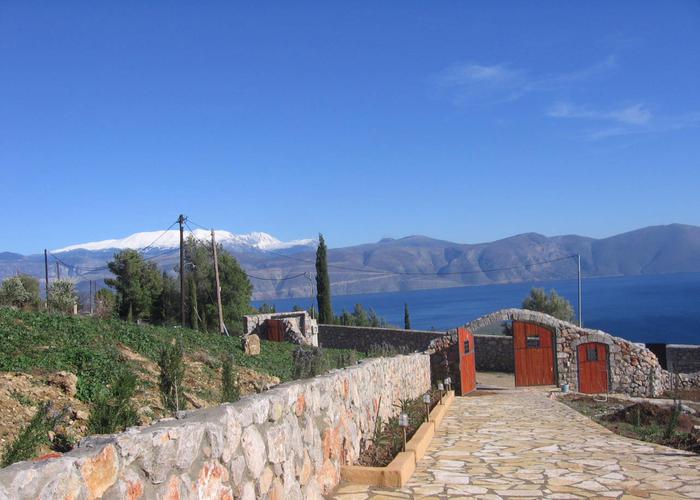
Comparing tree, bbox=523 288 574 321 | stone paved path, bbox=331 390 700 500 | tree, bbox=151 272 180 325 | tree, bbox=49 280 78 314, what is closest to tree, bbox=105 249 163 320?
tree, bbox=151 272 180 325

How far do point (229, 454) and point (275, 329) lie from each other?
29.7 meters

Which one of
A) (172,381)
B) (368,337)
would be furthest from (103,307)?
(172,381)

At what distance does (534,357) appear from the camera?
2405cm

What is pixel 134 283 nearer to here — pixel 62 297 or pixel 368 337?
pixel 62 297

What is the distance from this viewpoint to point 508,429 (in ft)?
38.2

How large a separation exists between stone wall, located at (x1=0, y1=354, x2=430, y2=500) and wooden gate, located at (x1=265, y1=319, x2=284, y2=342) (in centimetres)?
2541

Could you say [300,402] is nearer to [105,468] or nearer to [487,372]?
[105,468]

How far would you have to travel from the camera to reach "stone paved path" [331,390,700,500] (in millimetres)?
6586

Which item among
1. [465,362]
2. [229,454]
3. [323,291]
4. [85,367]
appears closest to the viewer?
[229,454]

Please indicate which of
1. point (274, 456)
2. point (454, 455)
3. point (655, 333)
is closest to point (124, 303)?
point (454, 455)

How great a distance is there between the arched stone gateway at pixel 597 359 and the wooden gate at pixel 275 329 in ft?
39.5

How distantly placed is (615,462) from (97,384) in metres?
7.32

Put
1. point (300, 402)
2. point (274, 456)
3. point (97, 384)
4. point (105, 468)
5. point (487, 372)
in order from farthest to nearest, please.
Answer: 1. point (487, 372)
2. point (97, 384)
3. point (300, 402)
4. point (274, 456)
5. point (105, 468)

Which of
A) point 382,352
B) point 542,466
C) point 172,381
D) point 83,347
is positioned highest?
point 83,347
